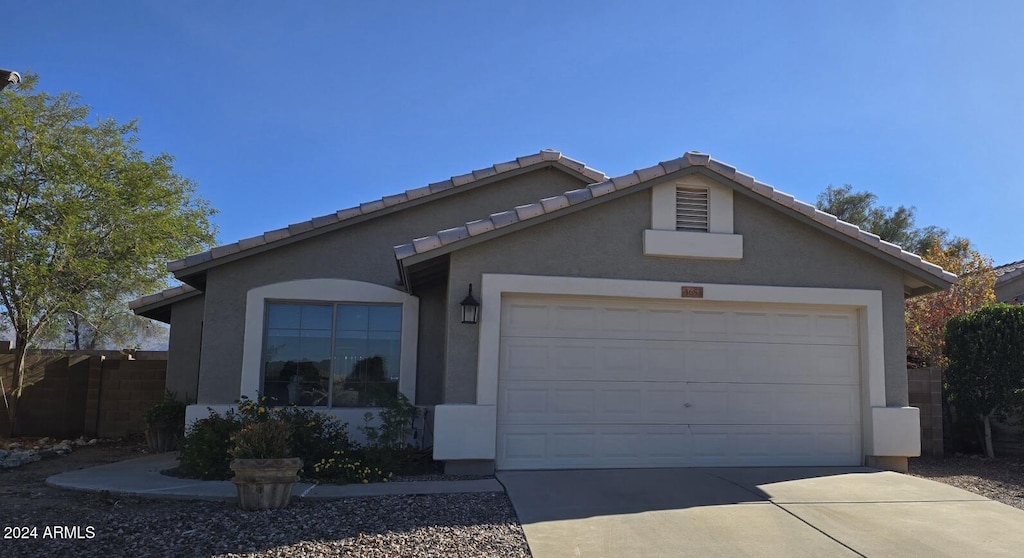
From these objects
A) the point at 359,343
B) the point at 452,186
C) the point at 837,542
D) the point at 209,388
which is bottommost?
the point at 837,542

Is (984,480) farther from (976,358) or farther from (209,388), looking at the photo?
(209,388)

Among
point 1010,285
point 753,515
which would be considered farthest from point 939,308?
point 753,515

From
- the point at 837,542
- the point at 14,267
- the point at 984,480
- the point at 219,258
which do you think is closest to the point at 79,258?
the point at 14,267

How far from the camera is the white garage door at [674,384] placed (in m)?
9.13

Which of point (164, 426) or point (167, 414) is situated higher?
point (167, 414)

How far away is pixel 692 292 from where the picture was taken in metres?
9.39

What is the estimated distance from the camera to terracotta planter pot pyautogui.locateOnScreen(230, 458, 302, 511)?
686cm

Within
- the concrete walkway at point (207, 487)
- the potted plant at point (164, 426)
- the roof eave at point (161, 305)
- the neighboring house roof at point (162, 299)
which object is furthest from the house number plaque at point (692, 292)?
the potted plant at point (164, 426)

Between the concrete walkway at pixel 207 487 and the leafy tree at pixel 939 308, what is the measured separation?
32.2ft

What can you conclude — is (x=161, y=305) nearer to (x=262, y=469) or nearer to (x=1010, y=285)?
(x=262, y=469)

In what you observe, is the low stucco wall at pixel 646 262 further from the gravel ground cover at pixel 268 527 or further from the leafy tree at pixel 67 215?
the leafy tree at pixel 67 215

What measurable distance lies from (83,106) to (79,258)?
327 centimetres

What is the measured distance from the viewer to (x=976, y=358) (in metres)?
10.9

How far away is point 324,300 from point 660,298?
4.79 meters
